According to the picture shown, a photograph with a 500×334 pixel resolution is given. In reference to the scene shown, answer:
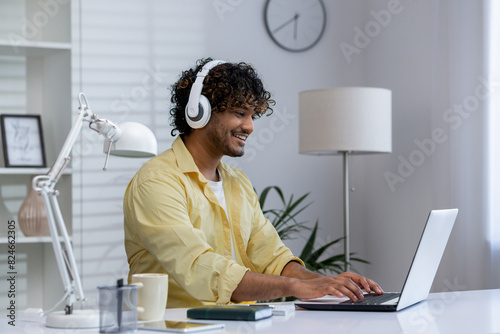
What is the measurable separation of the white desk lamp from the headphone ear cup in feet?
1.72

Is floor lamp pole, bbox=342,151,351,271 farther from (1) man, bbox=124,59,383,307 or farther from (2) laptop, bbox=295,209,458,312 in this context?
(2) laptop, bbox=295,209,458,312

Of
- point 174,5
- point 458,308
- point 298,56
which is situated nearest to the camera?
point 458,308

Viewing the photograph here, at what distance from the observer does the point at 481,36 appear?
9.96 ft

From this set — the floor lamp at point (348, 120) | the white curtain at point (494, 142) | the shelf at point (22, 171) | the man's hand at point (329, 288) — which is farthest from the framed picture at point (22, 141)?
the white curtain at point (494, 142)

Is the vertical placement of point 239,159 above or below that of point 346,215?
above

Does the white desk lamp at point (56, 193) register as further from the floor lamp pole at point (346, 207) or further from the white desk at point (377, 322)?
the floor lamp pole at point (346, 207)

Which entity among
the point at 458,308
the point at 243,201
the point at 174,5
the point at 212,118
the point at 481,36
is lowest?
the point at 458,308

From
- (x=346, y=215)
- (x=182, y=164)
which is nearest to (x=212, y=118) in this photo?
(x=182, y=164)

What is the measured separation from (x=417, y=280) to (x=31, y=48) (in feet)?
6.80

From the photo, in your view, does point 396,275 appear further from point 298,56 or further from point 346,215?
point 298,56

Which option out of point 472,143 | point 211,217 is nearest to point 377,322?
point 211,217

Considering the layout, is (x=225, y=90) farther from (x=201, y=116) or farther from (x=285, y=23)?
(x=285, y=23)

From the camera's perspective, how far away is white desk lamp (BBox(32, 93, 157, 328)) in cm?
124

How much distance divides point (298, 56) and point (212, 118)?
1.84m
